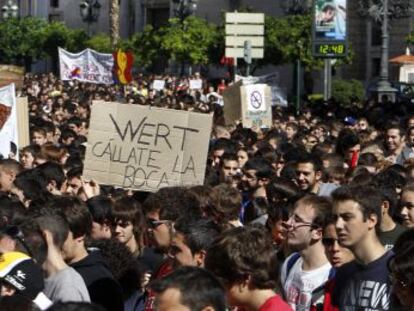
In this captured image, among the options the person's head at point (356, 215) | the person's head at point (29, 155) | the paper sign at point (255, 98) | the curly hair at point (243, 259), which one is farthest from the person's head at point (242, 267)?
the paper sign at point (255, 98)

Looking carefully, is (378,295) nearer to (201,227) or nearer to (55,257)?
(201,227)

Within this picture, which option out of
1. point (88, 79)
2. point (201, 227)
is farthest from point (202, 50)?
point (201, 227)

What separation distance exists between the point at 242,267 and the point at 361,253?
94 centimetres

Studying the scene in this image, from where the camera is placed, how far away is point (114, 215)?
7543mm

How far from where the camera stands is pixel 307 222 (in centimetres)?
653

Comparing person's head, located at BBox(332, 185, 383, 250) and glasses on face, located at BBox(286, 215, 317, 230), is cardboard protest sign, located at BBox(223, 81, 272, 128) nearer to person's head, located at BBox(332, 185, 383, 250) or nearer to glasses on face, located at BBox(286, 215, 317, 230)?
glasses on face, located at BBox(286, 215, 317, 230)

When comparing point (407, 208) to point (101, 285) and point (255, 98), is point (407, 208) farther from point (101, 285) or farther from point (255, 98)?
point (255, 98)

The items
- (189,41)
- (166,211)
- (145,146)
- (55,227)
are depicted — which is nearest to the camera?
(55,227)

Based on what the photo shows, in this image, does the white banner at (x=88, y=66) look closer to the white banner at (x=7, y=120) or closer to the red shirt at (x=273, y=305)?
the white banner at (x=7, y=120)

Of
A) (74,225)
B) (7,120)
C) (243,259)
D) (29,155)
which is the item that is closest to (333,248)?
(243,259)

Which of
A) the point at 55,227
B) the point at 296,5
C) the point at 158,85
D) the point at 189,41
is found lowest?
the point at 158,85

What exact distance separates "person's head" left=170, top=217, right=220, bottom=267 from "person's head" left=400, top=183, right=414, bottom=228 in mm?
1499

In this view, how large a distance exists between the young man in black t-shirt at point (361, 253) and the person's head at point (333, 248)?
132 millimetres

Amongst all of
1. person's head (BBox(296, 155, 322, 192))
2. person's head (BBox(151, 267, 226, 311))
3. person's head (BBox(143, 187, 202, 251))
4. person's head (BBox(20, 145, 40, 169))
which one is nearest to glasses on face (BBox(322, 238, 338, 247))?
person's head (BBox(143, 187, 202, 251))
